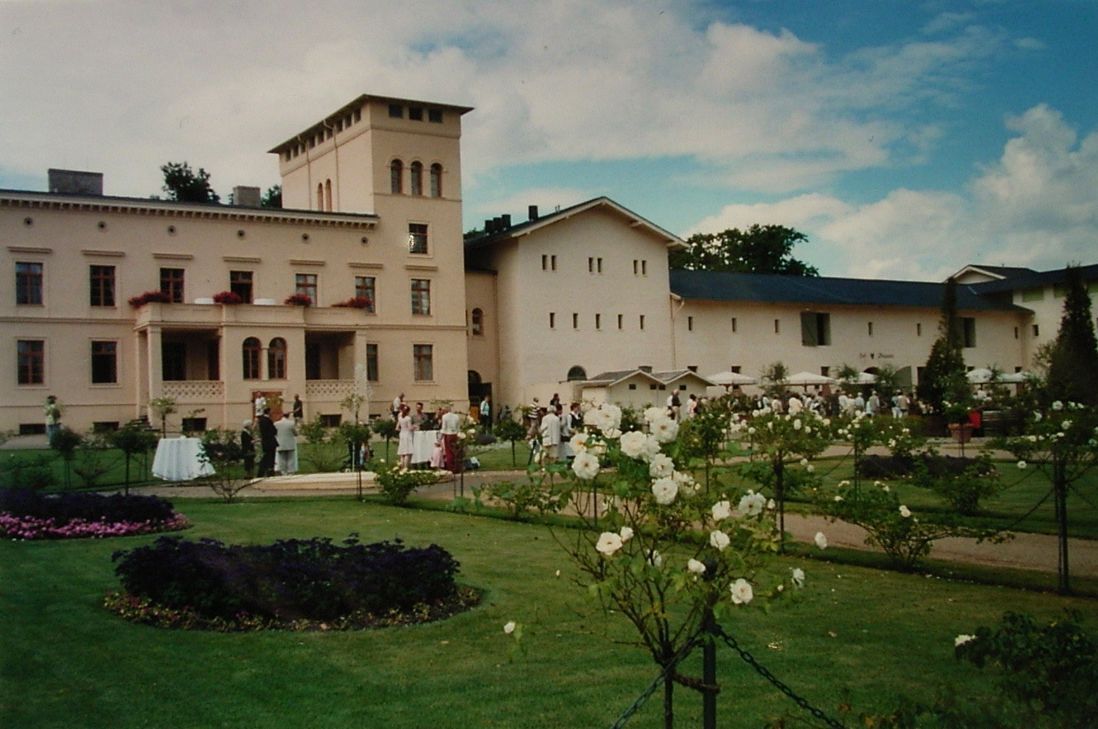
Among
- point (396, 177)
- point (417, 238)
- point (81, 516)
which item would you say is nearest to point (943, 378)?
point (417, 238)

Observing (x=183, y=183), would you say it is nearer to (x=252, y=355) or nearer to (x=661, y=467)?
(x=252, y=355)

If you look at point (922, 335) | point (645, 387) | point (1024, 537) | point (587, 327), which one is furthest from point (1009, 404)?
point (922, 335)

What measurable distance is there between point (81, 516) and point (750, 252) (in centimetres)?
6248

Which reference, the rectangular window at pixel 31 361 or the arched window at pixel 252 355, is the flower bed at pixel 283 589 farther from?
the rectangular window at pixel 31 361

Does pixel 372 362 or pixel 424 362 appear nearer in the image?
pixel 372 362

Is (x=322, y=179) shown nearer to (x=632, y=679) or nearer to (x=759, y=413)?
(x=759, y=413)

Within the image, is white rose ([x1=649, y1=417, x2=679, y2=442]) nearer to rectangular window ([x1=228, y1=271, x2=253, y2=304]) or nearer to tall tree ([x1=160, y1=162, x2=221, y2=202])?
rectangular window ([x1=228, y1=271, x2=253, y2=304])

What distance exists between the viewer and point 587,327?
53.0 m

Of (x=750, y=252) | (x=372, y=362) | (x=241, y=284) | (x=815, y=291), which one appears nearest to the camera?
(x=241, y=284)

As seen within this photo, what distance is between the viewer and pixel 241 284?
45.7 m

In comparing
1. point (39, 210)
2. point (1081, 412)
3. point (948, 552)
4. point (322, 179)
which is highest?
point (322, 179)

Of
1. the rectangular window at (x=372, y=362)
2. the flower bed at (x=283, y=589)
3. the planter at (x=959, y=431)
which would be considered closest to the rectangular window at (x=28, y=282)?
the rectangular window at (x=372, y=362)

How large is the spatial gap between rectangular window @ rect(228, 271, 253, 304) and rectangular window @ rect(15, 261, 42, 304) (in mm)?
7383

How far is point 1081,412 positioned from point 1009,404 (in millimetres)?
20090
